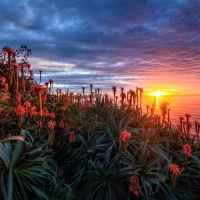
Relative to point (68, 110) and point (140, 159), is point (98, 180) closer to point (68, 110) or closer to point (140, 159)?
point (140, 159)

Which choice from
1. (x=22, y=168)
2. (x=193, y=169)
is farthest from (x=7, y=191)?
(x=193, y=169)

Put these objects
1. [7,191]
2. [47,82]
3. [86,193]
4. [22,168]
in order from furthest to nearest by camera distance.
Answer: [47,82] → [86,193] → [22,168] → [7,191]

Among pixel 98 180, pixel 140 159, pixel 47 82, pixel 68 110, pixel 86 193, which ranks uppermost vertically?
pixel 47 82

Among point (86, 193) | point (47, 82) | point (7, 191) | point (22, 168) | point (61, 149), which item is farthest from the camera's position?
point (47, 82)

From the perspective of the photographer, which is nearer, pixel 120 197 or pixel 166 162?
pixel 120 197

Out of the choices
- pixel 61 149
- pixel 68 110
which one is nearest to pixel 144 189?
pixel 61 149

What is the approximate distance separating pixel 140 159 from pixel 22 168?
1.84 meters

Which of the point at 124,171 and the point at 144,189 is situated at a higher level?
the point at 124,171

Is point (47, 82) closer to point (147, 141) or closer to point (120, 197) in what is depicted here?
point (147, 141)

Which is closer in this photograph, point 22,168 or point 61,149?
point 22,168

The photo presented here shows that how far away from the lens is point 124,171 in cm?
318

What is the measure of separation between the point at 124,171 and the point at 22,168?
1.50m

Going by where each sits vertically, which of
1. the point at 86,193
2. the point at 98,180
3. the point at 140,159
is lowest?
the point at 86,193

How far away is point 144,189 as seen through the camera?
9.87 feet
